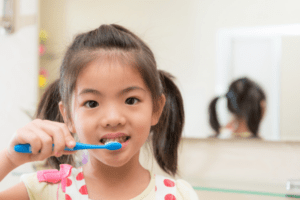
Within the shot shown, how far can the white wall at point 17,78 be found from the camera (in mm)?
923

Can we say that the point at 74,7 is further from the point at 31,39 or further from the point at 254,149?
the point at 254,149

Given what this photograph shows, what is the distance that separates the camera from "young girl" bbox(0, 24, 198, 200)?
49 centimetres

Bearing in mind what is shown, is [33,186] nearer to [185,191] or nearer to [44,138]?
[44,138]

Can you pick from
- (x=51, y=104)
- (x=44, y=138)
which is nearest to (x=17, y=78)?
(x=51, y=104)

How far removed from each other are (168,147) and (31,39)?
53 cm

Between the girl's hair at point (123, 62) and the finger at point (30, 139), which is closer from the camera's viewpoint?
the finger at point (30, 139)

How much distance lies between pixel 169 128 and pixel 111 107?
0.22m

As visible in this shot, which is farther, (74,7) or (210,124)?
(74,7)

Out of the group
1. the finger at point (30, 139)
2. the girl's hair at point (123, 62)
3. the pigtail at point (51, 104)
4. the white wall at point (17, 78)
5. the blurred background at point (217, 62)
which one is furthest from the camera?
the white wall at point (17, 78)

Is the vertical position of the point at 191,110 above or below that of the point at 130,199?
above

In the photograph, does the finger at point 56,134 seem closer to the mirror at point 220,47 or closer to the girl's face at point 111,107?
the girl's face at point 111,107

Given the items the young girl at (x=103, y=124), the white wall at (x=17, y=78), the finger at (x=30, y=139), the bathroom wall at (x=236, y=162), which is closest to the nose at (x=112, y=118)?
the young girl at (x=103, y=124)

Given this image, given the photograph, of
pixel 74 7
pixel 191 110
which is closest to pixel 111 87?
pixel 191 110

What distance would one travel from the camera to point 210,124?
0.81 m
